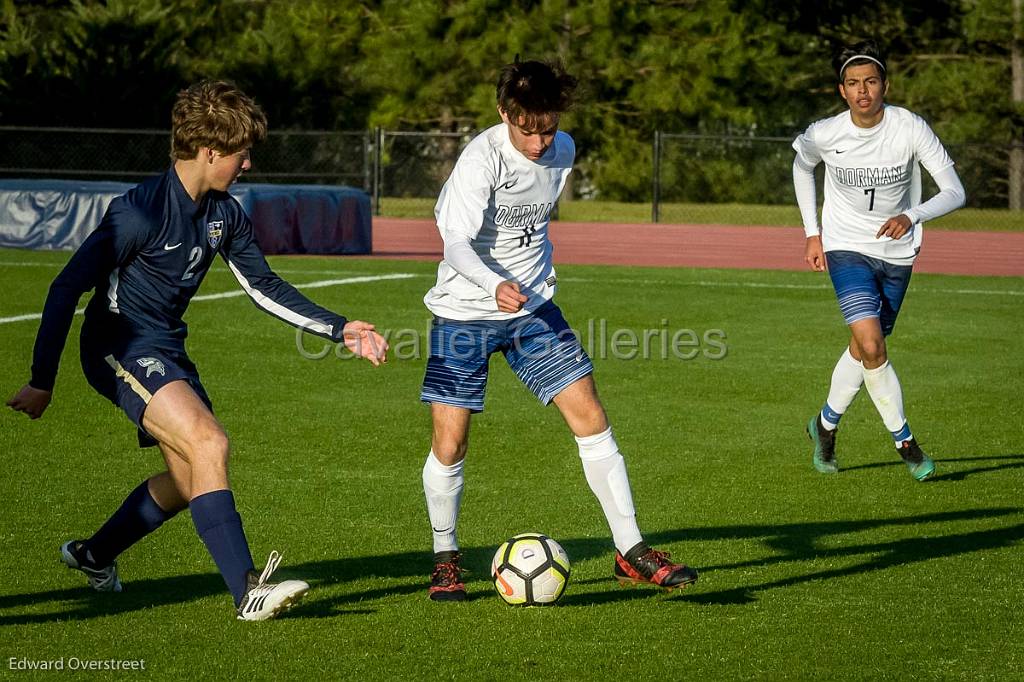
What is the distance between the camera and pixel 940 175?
7754 millimetres

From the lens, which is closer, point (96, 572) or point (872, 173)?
point (96, 572)

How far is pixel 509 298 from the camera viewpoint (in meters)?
5.02

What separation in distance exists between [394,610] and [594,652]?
829 millimetres

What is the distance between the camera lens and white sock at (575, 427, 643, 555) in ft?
17.7

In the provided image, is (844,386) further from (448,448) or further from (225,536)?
(225,536)

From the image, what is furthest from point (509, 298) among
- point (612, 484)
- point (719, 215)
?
point (719, 215)

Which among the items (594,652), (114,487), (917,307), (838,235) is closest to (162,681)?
(594,652)

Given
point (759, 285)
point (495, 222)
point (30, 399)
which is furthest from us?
point (759, 285)

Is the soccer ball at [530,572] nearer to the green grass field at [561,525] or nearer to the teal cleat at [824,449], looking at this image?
the green grass field at [561,525]

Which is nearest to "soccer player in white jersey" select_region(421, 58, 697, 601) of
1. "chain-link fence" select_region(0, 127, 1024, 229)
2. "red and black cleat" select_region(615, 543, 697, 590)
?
"red and black cleat" select_region(615, 543, 697, 590)

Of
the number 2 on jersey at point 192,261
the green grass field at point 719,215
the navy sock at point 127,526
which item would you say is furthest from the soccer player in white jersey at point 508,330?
the green grass field at point 719,215

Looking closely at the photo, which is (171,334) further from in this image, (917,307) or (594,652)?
(917,307)

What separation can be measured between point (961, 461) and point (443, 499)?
3.88 metres

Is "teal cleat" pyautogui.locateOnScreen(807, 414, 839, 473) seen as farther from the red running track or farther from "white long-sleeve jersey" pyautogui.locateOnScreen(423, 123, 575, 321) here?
the red running track
